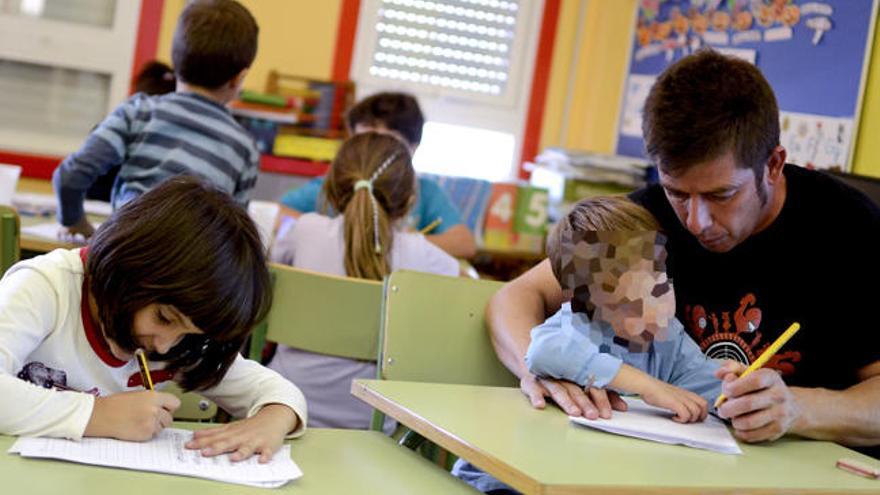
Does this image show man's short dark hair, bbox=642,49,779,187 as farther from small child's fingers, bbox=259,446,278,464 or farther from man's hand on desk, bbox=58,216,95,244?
man's hand on desk, bbox=58,216,95,244

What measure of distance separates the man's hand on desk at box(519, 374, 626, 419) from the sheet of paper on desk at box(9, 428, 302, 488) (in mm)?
438

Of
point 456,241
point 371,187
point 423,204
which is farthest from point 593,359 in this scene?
point 423,204

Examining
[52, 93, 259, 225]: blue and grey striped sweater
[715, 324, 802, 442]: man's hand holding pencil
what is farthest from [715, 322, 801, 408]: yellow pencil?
[52, 93, 259, 225]: blue and grey striped sweater

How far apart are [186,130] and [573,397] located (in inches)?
59.6

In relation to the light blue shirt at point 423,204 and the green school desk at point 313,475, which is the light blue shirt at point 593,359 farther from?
the light blue shirt at point 423,204

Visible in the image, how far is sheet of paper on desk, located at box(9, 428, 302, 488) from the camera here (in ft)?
4.15

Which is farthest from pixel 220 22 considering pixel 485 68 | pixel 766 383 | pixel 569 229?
pixel 485 68

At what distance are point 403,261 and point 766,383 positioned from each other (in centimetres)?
137

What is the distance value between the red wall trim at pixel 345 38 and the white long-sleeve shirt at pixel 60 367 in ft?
11.3

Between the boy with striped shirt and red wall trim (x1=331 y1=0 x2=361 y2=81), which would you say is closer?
the boy with striped shirt

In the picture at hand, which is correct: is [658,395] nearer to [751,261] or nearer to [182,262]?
[751,261]

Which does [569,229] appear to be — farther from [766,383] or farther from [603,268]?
[766,383]

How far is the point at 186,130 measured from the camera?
2.85m

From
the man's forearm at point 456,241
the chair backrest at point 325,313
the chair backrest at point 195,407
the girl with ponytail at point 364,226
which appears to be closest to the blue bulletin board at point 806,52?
the man's forearm at point 456,241
